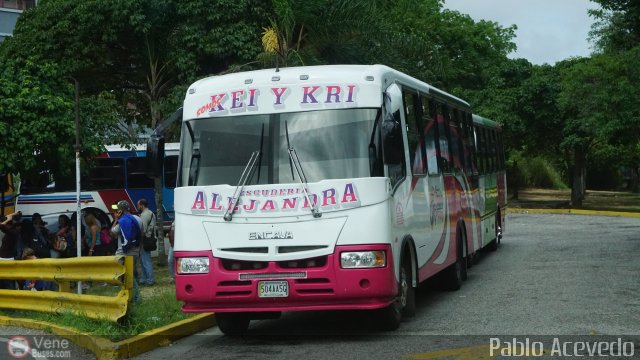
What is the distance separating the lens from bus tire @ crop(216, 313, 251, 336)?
11.2m

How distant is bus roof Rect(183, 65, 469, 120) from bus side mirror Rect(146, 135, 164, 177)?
417mm

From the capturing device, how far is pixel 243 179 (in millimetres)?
10562

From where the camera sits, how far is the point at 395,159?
10555 mm

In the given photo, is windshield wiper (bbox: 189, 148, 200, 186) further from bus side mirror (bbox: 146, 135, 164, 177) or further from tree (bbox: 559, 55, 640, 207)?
tree (bbox: 559, 55, 640, 207)

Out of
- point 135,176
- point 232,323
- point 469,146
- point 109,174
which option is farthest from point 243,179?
point 109,174

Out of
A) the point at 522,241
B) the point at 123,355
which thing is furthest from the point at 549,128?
the point at 123,355

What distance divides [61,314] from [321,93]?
4.36m

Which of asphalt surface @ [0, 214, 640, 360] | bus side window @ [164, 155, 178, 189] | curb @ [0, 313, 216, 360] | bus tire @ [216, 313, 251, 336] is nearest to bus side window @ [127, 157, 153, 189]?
bus side window @ [164, 155, 178, 189]

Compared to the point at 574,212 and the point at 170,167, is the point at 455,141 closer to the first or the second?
the point at 170,167

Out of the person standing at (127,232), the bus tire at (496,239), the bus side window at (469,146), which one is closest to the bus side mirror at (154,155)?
the person standing at (127,232)

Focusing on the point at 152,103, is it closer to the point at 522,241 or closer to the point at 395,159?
the point at 522,241

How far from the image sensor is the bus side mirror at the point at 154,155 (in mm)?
11039

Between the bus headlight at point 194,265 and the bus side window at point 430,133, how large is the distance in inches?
169

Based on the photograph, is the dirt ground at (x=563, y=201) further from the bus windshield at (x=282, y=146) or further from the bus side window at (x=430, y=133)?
the bus windshield at (x=282, y=146)
